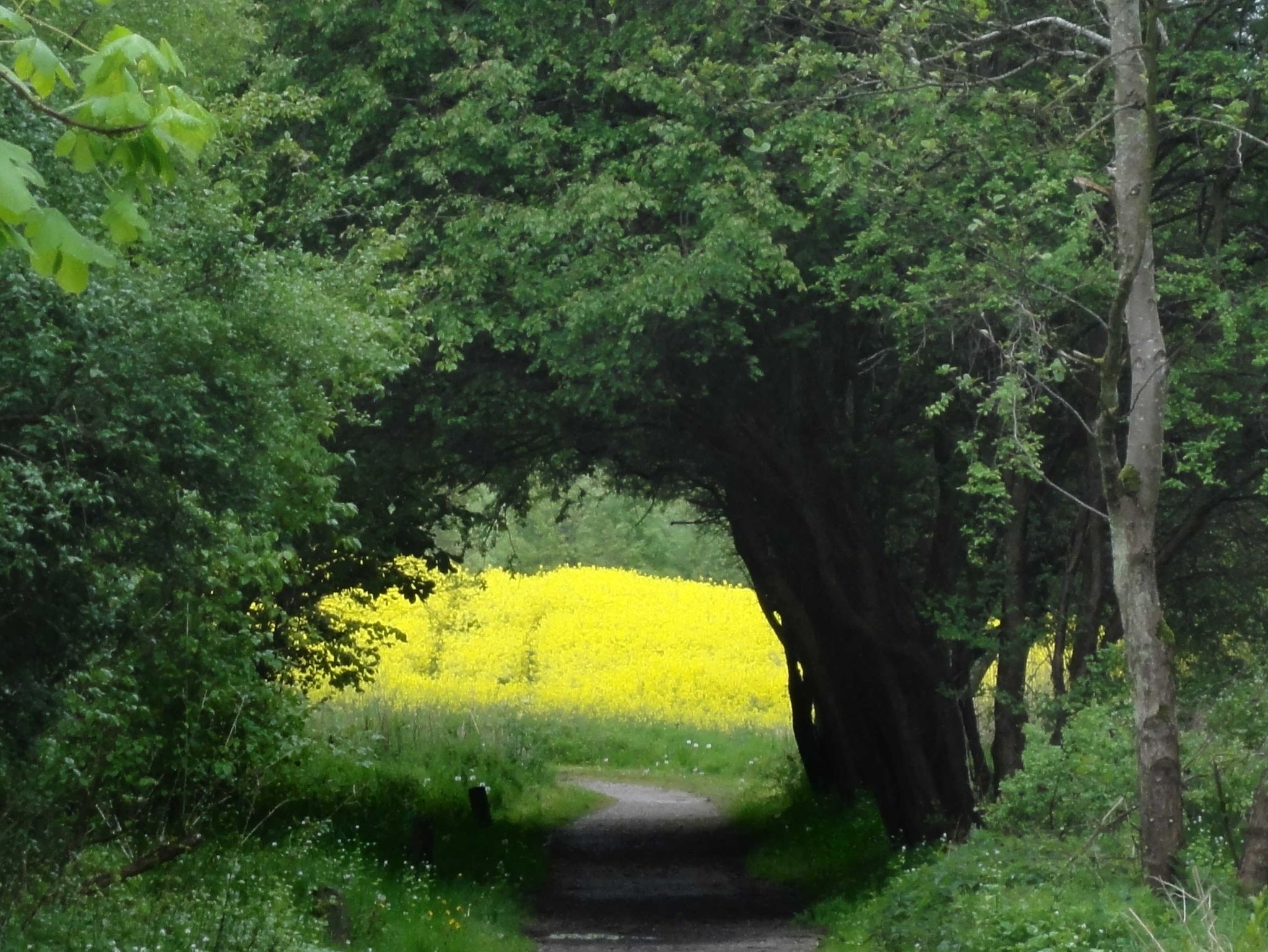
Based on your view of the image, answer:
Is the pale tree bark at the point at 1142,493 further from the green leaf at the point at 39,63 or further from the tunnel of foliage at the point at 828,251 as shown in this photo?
the green leaf at the point at 39,63

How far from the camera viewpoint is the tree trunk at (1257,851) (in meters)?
9.51

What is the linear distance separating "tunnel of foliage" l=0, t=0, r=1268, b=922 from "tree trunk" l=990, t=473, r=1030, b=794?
0.14 ft

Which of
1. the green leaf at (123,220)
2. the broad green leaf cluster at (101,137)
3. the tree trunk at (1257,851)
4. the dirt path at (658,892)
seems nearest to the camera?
the broad green leaf cluster at (101,137)

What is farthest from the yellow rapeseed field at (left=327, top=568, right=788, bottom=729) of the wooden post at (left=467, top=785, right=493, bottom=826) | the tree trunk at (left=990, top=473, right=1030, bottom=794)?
the tree trunk at (left=990, top=473, right=1030, bottom=794)

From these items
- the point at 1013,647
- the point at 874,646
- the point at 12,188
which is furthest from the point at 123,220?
the point at 874,646

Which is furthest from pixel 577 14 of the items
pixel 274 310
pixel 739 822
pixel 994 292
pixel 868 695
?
pixel 739 822

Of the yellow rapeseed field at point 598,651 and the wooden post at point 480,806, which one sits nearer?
the wooden post at point 480,806

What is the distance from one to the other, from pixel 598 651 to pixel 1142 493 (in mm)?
35353

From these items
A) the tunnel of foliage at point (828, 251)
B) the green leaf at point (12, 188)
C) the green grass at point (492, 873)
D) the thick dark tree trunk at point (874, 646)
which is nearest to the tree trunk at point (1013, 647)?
the tunnel of foliage at point (828, 251)

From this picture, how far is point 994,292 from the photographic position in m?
11.9

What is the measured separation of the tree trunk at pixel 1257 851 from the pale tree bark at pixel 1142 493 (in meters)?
0.48

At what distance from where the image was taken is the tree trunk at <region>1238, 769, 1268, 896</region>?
9508mm

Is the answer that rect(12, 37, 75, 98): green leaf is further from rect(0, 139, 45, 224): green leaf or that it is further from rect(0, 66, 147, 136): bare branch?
rect(0, 139, 45, 224): green leaf

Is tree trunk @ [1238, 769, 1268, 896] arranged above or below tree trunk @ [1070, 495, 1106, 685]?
below
